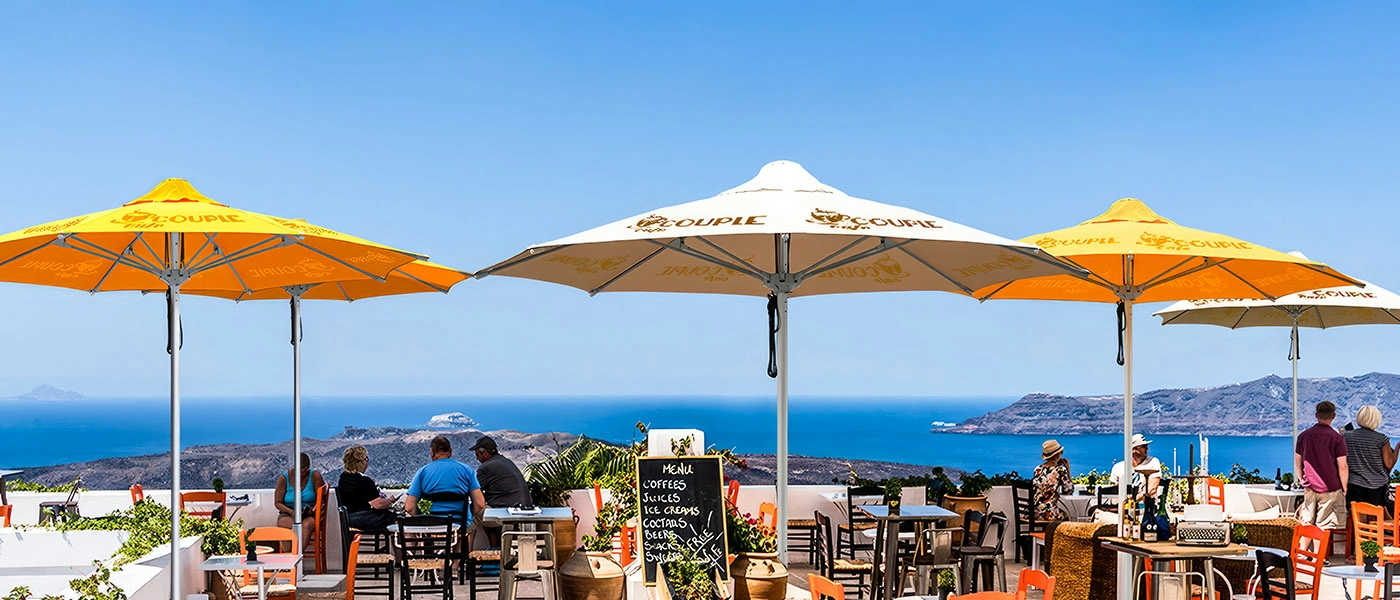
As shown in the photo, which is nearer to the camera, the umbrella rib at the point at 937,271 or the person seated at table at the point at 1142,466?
the umbrella rib at the point at 937,271

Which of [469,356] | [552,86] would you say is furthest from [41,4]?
[469,356]

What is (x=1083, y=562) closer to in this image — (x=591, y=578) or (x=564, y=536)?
(x=564, y=536)

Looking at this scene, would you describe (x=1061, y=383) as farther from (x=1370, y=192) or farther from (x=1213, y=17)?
(x=1213, y=17)

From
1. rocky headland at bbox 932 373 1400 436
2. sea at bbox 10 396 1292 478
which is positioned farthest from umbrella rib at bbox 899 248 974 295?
sea at bbox 10 396 1292 478

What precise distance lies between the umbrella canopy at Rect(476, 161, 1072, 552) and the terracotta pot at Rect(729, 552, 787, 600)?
168 mm

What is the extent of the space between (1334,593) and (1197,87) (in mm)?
41990

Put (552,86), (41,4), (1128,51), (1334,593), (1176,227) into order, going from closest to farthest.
→ (1176,227), (1334,593), (41,4), (1128,51), (552,86)

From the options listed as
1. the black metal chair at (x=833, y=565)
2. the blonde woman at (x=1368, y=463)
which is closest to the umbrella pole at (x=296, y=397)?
the black metal chair at (x=833, y=565)

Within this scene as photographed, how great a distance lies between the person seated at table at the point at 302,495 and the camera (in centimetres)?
1168

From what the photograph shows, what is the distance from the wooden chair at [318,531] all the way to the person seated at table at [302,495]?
45mm

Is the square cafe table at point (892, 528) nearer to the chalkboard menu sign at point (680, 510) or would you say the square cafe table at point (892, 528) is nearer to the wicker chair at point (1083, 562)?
the wicker chair at point (1083, 562)

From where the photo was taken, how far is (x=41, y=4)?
Answer: 156 ft

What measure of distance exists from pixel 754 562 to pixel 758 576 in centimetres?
13

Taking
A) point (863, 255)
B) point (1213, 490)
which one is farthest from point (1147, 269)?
point (1213, 490)
